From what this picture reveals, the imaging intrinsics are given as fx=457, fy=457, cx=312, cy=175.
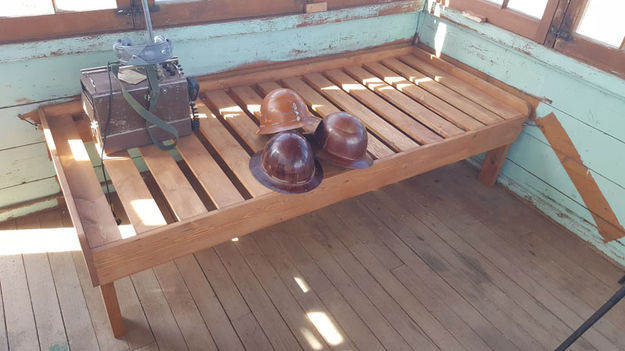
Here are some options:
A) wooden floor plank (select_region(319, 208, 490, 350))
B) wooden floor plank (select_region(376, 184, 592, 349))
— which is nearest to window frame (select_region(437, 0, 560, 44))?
wooden floor plank (select_region(376, 184, 592, 349))

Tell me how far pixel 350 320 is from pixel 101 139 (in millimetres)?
1506

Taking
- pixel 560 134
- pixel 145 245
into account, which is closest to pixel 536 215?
pixel 560 134

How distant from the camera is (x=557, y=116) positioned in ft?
9.39

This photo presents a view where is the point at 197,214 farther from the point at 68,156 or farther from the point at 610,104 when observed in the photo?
the point at 610,104

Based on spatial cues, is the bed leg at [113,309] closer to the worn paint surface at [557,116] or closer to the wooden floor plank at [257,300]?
the wooden floor plank at [257,300]

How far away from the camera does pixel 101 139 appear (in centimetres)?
219

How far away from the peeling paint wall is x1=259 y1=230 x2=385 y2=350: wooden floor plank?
3.91 ft

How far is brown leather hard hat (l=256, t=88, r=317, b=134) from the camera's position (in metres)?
2.40

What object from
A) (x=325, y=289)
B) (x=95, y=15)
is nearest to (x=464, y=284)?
(x=325, y=289)

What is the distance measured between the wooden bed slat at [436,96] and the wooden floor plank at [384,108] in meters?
0.23

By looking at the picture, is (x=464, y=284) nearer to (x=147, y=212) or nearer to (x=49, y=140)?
(x=147, y=212)

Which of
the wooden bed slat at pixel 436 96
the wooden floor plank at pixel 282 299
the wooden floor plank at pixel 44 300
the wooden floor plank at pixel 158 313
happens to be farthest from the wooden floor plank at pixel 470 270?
the wooden floor plank at pixel 44 300

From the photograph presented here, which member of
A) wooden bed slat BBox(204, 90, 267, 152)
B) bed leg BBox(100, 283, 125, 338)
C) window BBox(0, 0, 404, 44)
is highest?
window BBox(0, 0, 404, 44)

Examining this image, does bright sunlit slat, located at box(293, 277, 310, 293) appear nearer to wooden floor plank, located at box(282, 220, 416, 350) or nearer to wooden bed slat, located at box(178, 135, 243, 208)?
wooden floor plank, located at box(282, 220, 416, 350)
